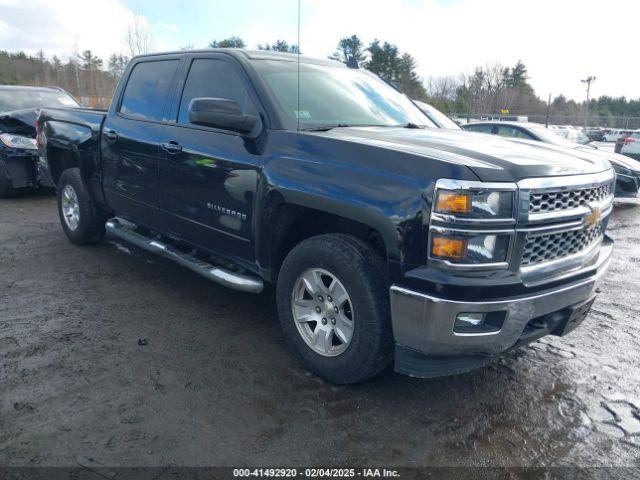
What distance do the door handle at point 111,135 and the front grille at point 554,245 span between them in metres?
3.72

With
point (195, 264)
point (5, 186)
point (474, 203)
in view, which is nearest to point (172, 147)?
point (195, 264)

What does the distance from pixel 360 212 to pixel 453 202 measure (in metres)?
0.50

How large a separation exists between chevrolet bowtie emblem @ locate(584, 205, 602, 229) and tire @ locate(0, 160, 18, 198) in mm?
8297

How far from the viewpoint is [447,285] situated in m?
2.42

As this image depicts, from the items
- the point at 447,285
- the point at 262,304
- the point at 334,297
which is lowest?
the point at 262,304

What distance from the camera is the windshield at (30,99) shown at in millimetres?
9406

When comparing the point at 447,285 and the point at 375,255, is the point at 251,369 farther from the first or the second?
the point at 447,285

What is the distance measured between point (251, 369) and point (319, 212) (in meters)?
1.07

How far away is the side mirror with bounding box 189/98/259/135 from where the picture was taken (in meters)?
3.17

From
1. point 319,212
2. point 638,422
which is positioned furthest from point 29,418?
point 638,422

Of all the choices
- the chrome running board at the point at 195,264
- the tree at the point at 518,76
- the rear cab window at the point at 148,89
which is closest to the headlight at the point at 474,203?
the chrome running board at the point at 195,264

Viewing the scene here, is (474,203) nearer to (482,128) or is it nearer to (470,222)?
(470,222)

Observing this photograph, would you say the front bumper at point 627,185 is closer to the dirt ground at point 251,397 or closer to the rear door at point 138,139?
the dirt ground at point 251,397

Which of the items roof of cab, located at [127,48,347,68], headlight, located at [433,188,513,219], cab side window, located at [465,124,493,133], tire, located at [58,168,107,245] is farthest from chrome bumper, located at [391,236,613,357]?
cab side window, located at [465,124,493,133]
